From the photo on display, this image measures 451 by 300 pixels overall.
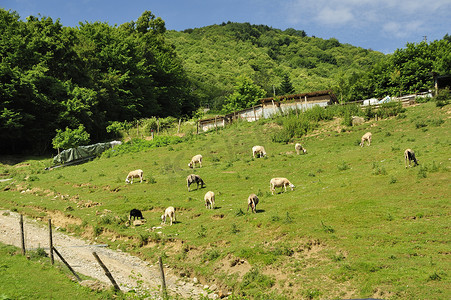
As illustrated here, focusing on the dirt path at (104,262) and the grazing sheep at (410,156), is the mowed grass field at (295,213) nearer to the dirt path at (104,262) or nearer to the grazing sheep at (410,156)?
the dirt path at (104,262)

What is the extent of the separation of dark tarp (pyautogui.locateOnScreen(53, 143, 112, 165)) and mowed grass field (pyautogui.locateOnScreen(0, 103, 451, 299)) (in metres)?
4.28

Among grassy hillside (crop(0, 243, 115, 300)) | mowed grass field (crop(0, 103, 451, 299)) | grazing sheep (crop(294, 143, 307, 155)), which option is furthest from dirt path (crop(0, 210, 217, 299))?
grazing sheep (crop(294, 143, 307, 155))

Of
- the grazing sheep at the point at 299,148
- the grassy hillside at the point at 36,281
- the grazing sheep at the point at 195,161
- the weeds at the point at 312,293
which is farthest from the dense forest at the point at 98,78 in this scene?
the weeds at the point at 312,293

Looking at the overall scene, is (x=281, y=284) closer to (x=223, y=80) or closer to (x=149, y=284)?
(x=149, y=284)

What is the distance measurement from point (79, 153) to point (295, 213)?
36.1 meters

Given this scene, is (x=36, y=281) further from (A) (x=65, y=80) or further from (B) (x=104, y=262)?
(A) (x=65, y=80)

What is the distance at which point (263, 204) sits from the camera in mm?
24844

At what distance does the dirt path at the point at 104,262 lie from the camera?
17428 mm

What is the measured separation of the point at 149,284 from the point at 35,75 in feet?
154

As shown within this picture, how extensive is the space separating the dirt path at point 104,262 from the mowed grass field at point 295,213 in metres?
0.79

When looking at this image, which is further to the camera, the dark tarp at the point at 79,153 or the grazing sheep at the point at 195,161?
the dark tarp at the point at 79,153

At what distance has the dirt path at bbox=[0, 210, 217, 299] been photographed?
17.4 m

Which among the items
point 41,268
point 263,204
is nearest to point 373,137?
point 263,204

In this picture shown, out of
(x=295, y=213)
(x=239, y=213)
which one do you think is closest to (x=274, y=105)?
(x=239, y=213)
